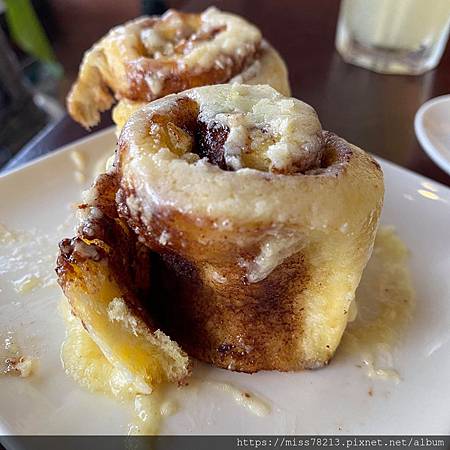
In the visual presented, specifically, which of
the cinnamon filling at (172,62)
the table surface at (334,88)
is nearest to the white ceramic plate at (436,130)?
the table surface at (334,88)

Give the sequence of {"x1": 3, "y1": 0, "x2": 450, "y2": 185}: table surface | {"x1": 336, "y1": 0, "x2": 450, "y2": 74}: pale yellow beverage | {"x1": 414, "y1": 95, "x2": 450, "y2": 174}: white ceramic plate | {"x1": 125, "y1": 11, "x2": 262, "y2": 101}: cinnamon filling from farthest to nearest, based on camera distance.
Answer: {"x1": 336, "y1": 0, "x2": 450, "y2": 74}: pale yellow beverage, {"x1": 3, "y1": 0, "x2": 450, "y2": 185}: table surface, {"x1": 414, "y1": 95, "x2": 450, "y2": 174}: white ceramic plate, {"x1": 125, "y1": 11, "x2": 262, "y2": 101}: cinnamon filling

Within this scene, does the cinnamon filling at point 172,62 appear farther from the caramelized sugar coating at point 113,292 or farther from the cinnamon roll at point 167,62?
the caramelized sugar coating at point 113,292

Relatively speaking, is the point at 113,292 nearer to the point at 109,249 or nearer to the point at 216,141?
the point at 109,249

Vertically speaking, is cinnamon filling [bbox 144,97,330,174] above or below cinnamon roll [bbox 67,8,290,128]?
above

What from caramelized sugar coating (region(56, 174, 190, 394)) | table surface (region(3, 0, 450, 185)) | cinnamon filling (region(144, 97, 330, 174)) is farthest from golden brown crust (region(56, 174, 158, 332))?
table surface (region(3, 0, 450, 185))

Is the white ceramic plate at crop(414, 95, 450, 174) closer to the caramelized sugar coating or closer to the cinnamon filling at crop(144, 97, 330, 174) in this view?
the cinnamon filling at crop(144, 97, 330, 174)

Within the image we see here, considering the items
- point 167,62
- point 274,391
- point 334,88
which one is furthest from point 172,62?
point 334,88

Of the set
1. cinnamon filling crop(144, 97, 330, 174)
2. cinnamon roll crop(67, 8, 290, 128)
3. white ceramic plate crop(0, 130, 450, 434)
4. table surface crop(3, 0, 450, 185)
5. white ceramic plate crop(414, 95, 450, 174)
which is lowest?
table surface crop(3, 0, 450, 185)
